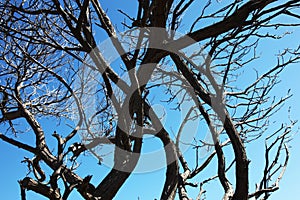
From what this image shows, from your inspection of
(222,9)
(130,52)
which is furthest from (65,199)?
(222,9)

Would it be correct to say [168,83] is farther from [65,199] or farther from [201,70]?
[65,199]

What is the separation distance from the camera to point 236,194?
2.63 m

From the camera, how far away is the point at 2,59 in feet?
12.1

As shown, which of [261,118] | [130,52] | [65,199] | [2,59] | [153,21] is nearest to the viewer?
[65,199]

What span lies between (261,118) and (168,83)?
129cm

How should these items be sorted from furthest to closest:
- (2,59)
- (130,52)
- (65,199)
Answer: (2,59)
(130,52)
(65,199)

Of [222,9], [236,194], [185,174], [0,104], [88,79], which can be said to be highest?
[222,9]

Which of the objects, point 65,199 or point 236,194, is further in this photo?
point 236,194

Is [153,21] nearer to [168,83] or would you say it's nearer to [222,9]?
[222,9]

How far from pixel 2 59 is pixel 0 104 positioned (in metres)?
0.63

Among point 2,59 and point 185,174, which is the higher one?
point 2,59

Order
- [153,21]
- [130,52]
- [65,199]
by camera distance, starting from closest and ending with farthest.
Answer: [65,199], [153,21], [130,52]

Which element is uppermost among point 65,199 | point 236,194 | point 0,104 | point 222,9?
point 222,9

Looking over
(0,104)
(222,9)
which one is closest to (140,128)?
(222,9)
